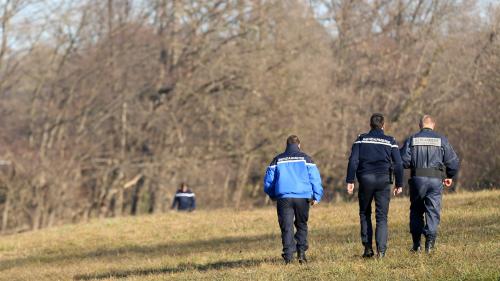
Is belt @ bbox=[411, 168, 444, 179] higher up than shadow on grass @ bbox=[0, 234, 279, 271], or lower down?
higher up

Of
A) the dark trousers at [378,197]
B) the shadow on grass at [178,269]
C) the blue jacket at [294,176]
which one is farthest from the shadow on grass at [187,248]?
the dark trousers at [378,197]

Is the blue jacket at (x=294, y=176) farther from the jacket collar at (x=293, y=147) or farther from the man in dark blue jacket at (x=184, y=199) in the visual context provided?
the man in dark blue jacket at (x=184, y=199)

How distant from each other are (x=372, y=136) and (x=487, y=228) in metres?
4.37

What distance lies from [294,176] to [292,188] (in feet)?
0.55

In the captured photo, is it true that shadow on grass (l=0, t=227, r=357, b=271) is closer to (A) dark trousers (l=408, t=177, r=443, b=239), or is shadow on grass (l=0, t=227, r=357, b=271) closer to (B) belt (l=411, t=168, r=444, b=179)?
(A) dark trousers (l=408, t=177, r=443, b=239)

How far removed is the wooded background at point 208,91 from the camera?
49344 mm

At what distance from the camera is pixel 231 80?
49625 millimetres

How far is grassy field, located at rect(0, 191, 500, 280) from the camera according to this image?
1310cm

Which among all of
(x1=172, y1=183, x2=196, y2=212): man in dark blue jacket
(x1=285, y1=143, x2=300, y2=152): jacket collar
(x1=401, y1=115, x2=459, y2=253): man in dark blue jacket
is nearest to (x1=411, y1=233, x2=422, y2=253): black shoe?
(x1=401, y1=115, x2=459, y2=253): man in dark blue jacket

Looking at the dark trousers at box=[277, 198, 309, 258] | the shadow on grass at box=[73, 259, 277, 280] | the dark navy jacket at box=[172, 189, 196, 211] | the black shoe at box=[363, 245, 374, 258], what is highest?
the dark trousers at box=[277, 198, 309, 258]

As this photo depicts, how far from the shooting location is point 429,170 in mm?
14398

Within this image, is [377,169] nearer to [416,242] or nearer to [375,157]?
[375,157]

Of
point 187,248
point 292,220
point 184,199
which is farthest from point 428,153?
point 184,199

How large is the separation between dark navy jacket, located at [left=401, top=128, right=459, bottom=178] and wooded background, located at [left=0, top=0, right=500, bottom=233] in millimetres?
31731
